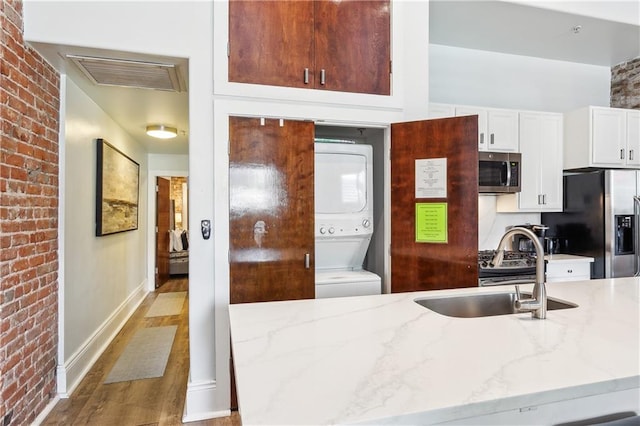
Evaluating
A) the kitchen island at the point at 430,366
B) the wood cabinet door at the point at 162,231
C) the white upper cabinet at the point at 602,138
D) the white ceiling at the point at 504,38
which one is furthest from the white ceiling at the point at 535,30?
the wood cabinet door at the point at 162,231

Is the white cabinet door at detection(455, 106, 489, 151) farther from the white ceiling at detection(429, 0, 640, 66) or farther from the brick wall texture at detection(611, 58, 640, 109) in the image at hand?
the brick wall texture at detection(611, 58, 640, 109)

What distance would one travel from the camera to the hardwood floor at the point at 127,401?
2.22 m

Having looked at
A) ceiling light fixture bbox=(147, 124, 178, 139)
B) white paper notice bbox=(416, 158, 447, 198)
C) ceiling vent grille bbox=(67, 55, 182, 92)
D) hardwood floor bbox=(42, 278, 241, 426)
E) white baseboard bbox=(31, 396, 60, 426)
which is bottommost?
hardwood floor bbox=(42, 278, 241, 426)

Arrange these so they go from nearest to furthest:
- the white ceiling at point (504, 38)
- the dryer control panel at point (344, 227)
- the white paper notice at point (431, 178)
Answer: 1. the white paper notice at point (431, 178)
2. the dryer control panel at point (344, 227)
3. the white ceiling at point (504, 38)

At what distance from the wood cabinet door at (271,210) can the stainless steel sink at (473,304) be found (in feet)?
3.17

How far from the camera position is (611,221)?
127 inches

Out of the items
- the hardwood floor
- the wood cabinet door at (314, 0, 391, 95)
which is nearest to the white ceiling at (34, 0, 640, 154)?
the wood cabinet door at (314, 0, 391, 95)

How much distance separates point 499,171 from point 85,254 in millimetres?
3720

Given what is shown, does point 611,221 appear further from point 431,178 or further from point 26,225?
point 26,225

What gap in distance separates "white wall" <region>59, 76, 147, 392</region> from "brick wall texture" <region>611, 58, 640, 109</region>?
5424 millimetres

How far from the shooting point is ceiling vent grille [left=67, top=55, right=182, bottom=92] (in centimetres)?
224

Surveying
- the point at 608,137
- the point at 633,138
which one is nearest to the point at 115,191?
the point at 608,137

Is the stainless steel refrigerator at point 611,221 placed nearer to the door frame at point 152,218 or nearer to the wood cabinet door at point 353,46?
the wood cabinet door at point 353,46

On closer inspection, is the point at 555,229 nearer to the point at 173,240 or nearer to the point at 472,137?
the point at 472,137
